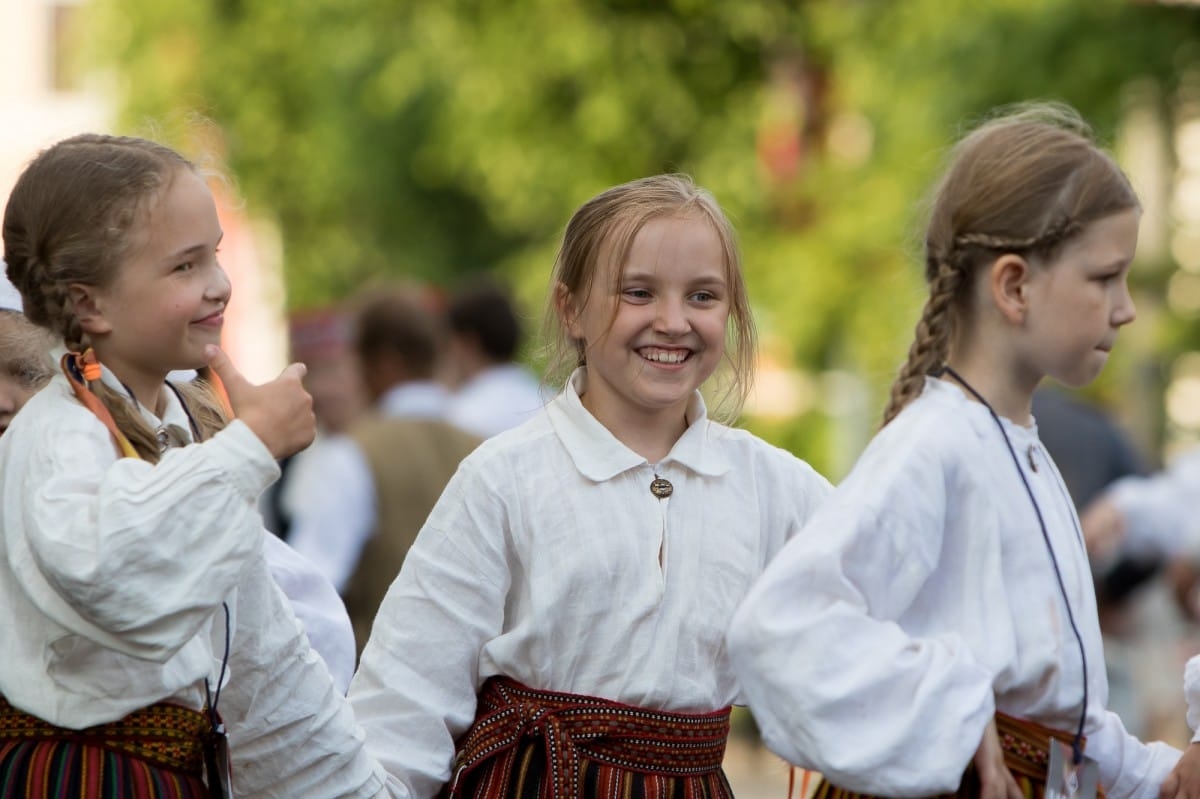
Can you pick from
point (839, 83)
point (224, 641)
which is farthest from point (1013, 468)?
point (839, 83)

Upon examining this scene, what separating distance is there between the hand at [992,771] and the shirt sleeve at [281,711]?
1.00 metres

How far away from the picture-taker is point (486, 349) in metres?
8.59

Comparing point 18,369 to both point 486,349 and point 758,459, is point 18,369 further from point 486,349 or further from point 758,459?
point 486,349

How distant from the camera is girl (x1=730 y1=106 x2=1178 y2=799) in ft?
10.5

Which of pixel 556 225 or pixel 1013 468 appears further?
pixel 556 225

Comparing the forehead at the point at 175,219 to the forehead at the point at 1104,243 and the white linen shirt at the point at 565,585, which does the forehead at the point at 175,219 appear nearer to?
the white linen shirt at the point at 565,585

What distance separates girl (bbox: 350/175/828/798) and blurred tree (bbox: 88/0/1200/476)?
24.7 ft

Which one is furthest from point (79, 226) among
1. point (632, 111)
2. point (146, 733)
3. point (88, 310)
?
point (632, 111)

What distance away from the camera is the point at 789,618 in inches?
127

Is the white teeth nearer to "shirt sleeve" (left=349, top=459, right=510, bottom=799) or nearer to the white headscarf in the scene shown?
"shirt sleeve" (left=349, top=459, right=510, bottom=799)

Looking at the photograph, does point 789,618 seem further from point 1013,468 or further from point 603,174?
point 603,174

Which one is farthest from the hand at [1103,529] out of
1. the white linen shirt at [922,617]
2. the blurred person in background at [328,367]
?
the blurred person in background at [328,367]

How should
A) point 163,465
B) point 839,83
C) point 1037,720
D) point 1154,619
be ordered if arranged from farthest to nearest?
point 839,83 → point 1154,619 → point 1037,720 → point 163,465

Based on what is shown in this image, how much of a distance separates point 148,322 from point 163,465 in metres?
0.28
